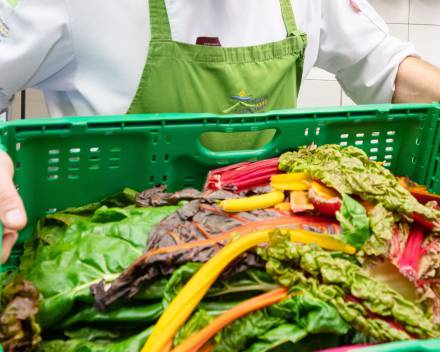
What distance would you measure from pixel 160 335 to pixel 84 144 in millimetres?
360

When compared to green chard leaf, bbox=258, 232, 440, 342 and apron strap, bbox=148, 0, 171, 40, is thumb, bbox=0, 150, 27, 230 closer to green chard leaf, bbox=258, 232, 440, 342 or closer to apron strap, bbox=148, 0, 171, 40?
green chard leaf, bbox=258, 232, 440, 342

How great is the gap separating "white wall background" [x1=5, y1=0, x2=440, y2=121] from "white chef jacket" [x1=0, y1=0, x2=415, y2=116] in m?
1.44

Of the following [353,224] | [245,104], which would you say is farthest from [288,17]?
[353,224]

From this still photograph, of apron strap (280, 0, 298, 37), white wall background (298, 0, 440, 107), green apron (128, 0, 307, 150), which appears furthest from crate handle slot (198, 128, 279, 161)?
white wall background (298, 0, 440, 107)

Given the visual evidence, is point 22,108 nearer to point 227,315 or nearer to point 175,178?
point 175,178

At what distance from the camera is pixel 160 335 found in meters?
0.69

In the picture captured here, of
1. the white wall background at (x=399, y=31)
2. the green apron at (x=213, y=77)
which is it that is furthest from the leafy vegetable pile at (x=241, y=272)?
the white wall background at (x=399, y=31)

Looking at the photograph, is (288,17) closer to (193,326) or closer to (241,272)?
(241,272)

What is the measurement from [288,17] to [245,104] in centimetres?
23

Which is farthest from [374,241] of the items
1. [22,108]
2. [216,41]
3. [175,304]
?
[22,108]

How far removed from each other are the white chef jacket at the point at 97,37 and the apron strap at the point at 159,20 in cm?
1

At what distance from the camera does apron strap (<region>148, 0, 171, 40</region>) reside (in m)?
1.04

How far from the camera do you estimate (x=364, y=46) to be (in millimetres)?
1365

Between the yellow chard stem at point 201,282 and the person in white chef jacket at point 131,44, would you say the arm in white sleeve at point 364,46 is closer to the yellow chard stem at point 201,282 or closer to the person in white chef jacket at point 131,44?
the person in white chef jacket at point 131,44
